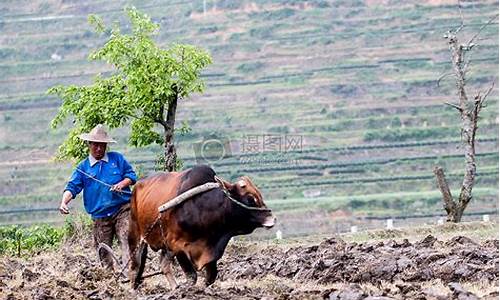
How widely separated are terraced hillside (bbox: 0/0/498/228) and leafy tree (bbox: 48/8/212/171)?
2911cm

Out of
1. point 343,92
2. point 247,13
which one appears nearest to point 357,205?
point 343,92

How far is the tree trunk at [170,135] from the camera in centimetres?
2120

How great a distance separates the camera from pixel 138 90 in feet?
68.1

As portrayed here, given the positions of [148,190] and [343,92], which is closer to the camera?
[148,190]

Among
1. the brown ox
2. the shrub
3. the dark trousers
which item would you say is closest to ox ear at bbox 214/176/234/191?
the brown ox

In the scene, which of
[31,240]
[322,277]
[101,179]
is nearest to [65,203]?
[101,179]

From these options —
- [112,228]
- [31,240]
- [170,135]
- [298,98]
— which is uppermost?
[112,228]

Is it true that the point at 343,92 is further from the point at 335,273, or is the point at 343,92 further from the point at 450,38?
the point at 335,273

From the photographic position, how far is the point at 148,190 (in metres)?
12.0

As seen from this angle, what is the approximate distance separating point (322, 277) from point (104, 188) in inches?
91.3

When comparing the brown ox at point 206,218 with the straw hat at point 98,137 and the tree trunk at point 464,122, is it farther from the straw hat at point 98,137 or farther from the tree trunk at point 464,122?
the tree trunk at point 464,122

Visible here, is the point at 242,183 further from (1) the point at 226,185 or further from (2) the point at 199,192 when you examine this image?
(2) the point at 199,192

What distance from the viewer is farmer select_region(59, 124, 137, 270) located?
489 inches

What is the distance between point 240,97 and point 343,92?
632 cm
